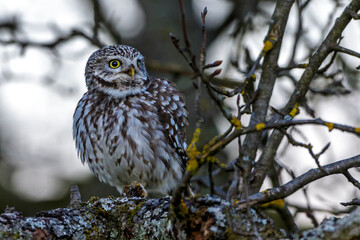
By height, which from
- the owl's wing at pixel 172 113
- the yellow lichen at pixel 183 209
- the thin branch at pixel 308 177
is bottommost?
the yellow lichen at pixel 183 209

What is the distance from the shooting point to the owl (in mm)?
4848

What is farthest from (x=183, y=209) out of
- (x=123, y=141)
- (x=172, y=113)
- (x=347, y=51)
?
(x=172, y=113)

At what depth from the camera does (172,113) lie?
5.23 meters

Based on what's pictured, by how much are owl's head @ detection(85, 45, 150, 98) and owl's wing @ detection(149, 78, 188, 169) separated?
0.55 feet

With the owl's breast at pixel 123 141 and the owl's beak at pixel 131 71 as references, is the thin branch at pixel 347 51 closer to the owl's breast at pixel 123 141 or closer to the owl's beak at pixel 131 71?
the owl's breast at pixel 123 141

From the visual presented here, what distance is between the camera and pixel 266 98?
4004mm

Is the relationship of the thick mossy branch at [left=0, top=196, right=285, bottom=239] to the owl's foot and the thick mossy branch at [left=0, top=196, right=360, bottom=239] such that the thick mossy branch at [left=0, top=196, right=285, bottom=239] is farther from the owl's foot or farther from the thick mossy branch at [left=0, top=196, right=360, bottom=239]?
the owl's foot

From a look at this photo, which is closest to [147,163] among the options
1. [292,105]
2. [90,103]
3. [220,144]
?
[90,103]

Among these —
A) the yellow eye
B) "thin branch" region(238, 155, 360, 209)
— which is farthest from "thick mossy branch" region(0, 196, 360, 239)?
the yellow eye

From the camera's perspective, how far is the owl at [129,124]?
4.85 m

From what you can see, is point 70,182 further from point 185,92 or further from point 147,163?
point 147,163

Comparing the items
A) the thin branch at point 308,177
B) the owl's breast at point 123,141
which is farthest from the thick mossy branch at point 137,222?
the owl's breast at point 123,141

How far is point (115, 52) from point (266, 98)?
191cm

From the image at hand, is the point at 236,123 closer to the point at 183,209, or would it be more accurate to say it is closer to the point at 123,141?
the point at 183,209
